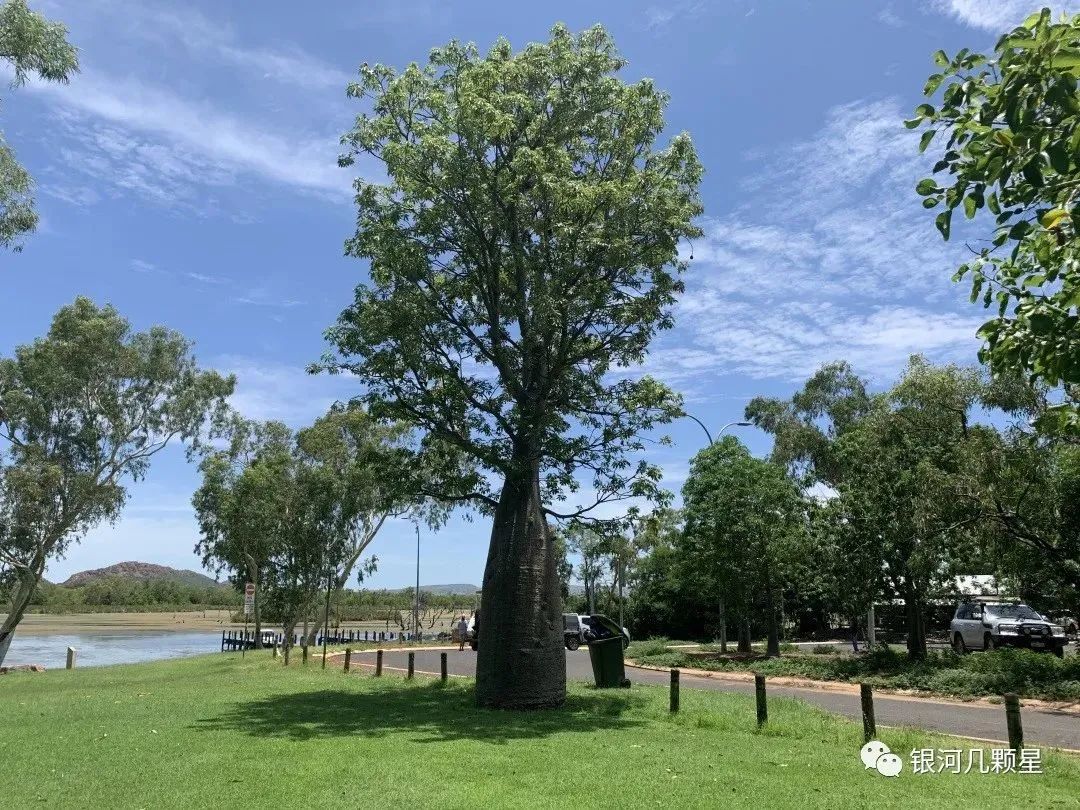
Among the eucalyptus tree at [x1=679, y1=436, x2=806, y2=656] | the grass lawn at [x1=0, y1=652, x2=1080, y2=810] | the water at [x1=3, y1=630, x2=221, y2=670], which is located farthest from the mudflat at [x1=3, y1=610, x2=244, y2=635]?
the grass lawn at [x1=0, y1=652, x2=1080, y2=810]

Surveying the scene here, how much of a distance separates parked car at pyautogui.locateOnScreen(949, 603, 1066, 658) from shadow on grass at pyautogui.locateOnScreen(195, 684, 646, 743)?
1433cm

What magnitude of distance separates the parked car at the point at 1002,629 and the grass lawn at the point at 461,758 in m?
13.8

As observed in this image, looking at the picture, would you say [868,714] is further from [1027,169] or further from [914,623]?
[914,623]

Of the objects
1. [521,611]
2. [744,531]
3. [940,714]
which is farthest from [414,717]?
[744,531]

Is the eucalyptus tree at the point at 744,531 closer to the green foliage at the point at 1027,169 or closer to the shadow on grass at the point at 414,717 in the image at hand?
the shadow on grass at the point at 414,717

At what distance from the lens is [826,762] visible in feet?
27.7

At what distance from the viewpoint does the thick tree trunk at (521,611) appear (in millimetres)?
13234

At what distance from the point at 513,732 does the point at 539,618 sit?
314 cm

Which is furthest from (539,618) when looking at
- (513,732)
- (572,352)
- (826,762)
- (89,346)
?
(89,346)

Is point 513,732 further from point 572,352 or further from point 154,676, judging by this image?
point 154,676

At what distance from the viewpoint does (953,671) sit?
1847cm

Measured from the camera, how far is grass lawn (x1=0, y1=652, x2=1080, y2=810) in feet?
22.7

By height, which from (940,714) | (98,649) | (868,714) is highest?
(868,714)

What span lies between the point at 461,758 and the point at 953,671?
14.4 m
